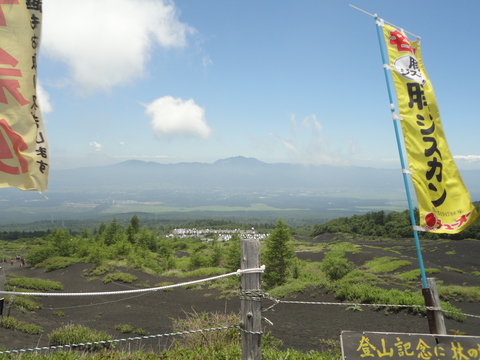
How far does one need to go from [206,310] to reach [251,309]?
970cm

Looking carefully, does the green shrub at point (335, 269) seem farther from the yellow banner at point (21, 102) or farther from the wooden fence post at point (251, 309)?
the yellow banner at point (21, 102)

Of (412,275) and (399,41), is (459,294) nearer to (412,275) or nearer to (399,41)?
(412,275)

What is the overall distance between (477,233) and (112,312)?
28.9 meters

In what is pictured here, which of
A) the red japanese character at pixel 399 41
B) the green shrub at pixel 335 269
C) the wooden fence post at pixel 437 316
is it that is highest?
the red japanese character at pixel 399 41

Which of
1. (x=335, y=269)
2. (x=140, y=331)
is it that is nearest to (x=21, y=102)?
(x=140, y=331)

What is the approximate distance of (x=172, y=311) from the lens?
1152 centimetres

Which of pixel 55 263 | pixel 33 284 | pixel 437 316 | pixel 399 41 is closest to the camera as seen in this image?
pixel 437 316

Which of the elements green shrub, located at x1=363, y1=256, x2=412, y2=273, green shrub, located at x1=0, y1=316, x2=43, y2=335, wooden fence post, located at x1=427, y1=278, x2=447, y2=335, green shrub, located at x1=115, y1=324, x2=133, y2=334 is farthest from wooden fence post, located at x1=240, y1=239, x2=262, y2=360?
green shrub, located at x1=363, y1=256, x2=412, y2=273

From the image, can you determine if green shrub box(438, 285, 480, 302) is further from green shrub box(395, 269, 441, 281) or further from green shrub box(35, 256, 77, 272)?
green shrub box(35, 256, 77, 272)

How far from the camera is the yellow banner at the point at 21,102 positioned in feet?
7.32

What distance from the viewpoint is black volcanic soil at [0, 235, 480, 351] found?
720 cm

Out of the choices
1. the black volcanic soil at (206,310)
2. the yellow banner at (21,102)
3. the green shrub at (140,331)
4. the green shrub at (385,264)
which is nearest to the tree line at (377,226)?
the green shrub at (385,264)

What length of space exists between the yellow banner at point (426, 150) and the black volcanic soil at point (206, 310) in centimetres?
436

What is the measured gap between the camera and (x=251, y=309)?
2324 mm
